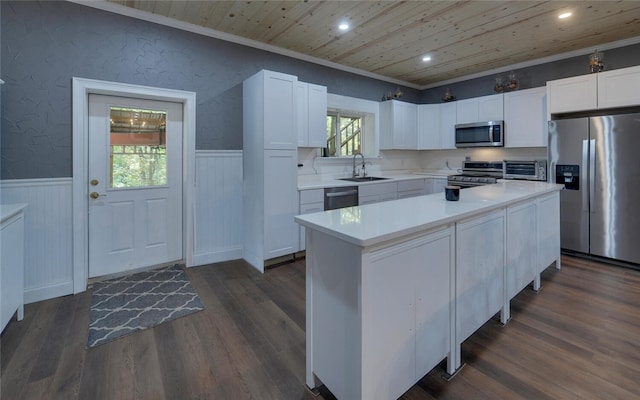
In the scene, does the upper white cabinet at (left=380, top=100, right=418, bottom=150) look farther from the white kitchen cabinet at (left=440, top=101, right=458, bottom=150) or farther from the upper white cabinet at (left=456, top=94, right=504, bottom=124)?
the upper white cabinet at (left=456, top=94, right=504, bottom=124)

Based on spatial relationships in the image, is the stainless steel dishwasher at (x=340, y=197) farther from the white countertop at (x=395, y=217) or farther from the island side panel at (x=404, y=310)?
the island side panel at (x=404, y=310)

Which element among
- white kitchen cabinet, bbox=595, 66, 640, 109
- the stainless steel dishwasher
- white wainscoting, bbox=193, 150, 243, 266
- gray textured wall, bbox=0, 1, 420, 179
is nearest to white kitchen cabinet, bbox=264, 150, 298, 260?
the stainless steel dishwasher

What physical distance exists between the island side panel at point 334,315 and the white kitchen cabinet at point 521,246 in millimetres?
1527

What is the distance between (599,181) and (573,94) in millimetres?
1102

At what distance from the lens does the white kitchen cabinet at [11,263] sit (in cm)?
195

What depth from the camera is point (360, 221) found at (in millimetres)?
1518

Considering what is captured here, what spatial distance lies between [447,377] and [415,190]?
3.73m

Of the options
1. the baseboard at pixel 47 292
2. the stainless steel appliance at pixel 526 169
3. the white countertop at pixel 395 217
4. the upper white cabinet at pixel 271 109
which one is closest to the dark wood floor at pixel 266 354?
the baseboard at pixel 47 292

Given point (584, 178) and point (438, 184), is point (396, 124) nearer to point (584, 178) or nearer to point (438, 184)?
point (438, 184)

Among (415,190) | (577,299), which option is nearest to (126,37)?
(415,190)

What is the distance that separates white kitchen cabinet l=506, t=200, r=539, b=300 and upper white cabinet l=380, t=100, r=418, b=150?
2.89 m

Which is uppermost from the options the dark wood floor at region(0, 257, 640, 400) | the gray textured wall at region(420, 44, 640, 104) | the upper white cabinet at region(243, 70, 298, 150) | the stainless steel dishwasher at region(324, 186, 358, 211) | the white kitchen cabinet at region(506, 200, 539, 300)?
the gray textured wall at region(420, 44, 640, 104)

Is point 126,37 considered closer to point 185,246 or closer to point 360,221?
point 185,246

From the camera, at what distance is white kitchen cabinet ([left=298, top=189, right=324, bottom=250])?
3715 millimetres
